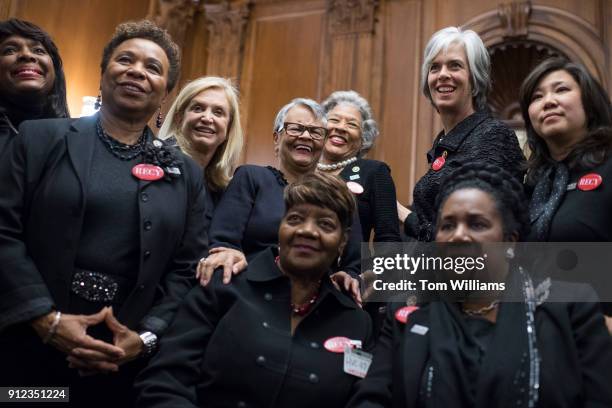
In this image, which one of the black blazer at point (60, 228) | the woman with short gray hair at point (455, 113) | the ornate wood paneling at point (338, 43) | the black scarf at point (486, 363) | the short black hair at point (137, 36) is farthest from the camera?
the ornate wood paneling at point (338, 43)

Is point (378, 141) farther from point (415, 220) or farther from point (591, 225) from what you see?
point (591, 225)

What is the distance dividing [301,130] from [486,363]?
3.94ft

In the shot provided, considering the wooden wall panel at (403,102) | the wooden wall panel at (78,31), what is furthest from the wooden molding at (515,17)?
the wooden wall panel at (78,31)

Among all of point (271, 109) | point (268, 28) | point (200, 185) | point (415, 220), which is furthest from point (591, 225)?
point (268, 28)

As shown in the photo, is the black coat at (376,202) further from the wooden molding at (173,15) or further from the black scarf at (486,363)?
the wooden molding at (173,15)

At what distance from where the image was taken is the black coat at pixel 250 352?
1.76m

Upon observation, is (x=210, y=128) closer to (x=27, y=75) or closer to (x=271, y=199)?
(x=271, y=199)

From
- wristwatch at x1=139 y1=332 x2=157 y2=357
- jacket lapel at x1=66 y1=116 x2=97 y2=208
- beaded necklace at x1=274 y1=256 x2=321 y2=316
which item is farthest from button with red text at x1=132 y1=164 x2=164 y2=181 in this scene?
beaded necklace at x1=274 y1=256 x2=321 y2=316

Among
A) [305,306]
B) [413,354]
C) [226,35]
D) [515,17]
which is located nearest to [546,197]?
[413,354]

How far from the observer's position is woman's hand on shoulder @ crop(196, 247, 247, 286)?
6.31 ft

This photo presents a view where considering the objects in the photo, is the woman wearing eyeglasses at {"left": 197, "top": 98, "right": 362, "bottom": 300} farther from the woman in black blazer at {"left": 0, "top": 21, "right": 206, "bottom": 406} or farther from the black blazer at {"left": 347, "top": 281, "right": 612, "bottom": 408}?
the black blazer at {"left": 347, "top": 281, "right": 612, "bottom": 408}

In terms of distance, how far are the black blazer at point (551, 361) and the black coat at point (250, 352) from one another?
14 centimetres

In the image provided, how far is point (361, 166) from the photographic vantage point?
2760mm

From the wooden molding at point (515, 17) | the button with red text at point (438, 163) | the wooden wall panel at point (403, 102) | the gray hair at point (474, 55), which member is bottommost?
the button with red text at point (438, 163)
